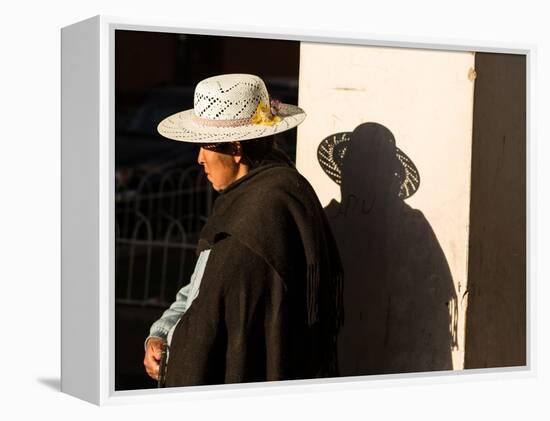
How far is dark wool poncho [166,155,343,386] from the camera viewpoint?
315 inches

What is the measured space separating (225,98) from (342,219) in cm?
111

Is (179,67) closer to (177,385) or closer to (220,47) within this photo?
(220,47)

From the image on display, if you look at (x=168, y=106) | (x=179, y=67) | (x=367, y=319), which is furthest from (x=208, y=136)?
(x=179, y=67)

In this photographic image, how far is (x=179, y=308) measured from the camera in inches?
319

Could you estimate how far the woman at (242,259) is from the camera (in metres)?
8.00

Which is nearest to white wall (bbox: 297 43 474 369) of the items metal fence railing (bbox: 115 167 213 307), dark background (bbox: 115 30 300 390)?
dark background (bbox: 115 30 300 390)

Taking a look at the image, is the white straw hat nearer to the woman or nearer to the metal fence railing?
the woman

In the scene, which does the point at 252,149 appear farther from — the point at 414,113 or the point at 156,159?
the point at 156,159

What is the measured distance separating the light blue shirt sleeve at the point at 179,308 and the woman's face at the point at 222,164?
0.41 metres

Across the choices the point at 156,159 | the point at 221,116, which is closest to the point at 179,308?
the point at 221,116

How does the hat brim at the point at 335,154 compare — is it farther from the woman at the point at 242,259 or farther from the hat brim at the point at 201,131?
the hat brim at the point at 201,131

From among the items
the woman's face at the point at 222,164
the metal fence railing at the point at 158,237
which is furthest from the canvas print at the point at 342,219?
the metal fence railing at the point at 158,237

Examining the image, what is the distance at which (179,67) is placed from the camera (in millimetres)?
12977

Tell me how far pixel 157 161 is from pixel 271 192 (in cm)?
278
